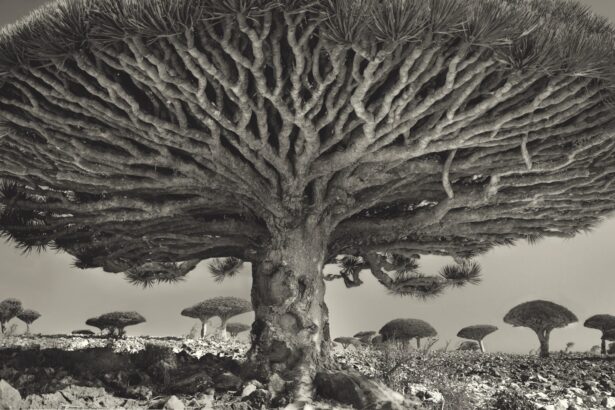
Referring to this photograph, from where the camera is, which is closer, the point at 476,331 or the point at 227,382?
the point at 227,382

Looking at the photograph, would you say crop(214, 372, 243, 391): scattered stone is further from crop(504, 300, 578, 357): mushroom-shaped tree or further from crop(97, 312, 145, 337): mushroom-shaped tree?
crop(97, 312, 145, 337): mushroom-shaped tree

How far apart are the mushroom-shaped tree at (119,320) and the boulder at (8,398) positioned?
21056 mm

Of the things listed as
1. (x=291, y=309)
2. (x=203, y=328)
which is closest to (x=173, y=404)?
(x=291, y=309)

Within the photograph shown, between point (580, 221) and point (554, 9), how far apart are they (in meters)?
4.24

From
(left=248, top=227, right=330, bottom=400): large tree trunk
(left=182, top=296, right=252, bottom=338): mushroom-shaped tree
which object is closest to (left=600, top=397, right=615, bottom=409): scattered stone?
(left=248, top=227, right=330, bottom=400): large tree trunk

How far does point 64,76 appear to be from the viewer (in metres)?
6.60

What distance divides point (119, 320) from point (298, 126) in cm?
2072

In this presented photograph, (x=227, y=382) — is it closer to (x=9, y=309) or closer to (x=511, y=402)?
(x=511, y=402)

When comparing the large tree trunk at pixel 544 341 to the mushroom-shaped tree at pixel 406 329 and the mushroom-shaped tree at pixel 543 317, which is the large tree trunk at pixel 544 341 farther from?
the mushroom-shaped tree at pixel 406 329

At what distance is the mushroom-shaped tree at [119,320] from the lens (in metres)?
24.9

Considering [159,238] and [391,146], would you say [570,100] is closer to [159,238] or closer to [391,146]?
[391,146]

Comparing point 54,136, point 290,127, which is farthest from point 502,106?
point 54,136

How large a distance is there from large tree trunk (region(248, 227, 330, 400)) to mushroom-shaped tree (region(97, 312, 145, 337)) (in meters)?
18.6

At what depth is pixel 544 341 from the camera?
19.2 meters
